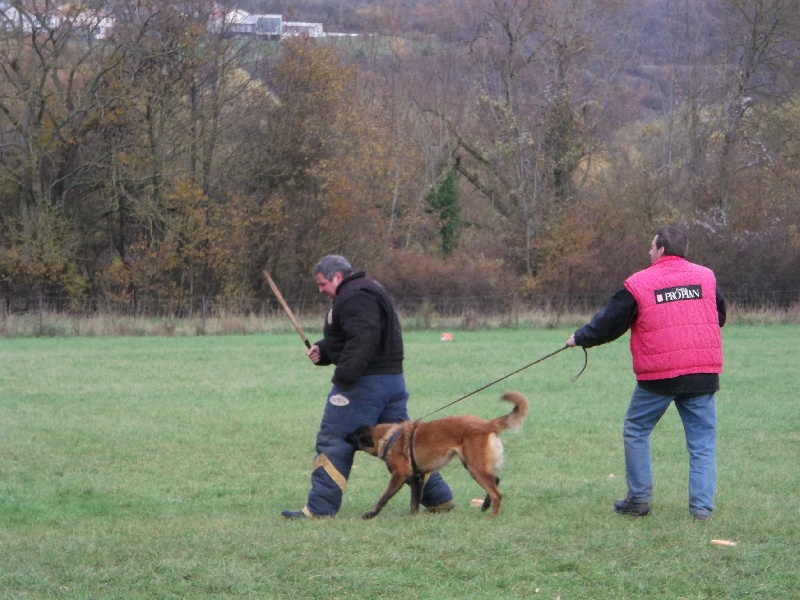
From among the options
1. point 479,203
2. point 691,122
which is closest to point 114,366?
point 479,203

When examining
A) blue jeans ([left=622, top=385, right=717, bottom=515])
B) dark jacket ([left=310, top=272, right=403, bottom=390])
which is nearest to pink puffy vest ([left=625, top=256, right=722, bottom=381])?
blue jeans ([left=622, top=385, right=717, bottom=515])

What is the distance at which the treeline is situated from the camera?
37.2 m

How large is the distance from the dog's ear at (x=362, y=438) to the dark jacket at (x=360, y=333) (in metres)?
0.35

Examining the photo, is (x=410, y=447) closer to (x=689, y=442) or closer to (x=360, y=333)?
(x=360, y=333)

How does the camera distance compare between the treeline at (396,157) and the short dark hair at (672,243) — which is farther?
the treeline at (396,157)

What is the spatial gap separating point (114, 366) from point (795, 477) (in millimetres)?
14862

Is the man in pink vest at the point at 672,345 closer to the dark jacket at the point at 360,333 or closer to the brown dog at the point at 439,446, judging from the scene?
the brown dog at the point at 439,446

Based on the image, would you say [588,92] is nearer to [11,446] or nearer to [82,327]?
[82,327]

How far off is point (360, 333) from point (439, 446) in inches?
40.5

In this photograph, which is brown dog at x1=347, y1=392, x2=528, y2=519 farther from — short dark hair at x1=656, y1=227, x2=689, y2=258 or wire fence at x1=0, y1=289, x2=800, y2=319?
wire fence at x1=0, y1=289, x2=800, y2=319

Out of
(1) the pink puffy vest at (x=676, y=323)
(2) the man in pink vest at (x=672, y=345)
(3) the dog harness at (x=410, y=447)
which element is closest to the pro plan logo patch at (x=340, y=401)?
(3) the dog harness at (x=410, y=447)

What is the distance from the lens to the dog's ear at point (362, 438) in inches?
292

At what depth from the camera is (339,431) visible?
7523 millimetres

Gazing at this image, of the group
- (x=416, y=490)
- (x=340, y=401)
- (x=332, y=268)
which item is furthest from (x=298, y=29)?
(x=416, y=490)
